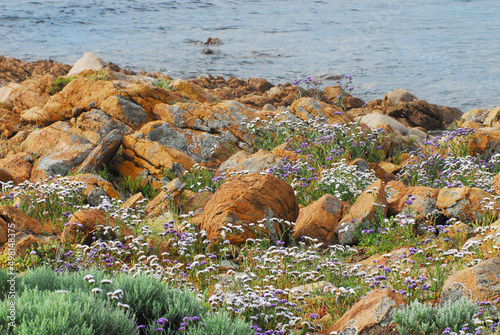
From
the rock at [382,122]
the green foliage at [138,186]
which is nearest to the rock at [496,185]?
the green foliage at [138,186]

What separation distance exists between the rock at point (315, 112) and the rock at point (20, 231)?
26.5 ft

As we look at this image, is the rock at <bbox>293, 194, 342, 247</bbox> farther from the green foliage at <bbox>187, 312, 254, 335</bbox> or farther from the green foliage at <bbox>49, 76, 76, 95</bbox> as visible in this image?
the green foliage at <bbox>49, 76, 76, 95</bbox>

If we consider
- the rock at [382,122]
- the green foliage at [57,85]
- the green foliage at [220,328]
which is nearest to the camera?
the green foliage at [220,328]

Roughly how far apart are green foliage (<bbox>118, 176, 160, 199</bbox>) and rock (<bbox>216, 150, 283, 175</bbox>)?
1.58 m

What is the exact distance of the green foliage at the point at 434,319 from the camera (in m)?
4.62

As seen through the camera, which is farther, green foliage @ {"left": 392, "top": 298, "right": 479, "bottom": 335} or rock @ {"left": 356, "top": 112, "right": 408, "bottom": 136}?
rock @ {"left": 356, "top": 112, "right": 408, "bottom": 136}

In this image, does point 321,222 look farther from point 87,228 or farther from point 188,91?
point 188,91

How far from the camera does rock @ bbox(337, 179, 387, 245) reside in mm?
8320

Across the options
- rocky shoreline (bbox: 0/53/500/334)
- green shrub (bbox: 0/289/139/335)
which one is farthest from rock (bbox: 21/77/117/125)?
green shrub (bbox: 0/289/139/335)

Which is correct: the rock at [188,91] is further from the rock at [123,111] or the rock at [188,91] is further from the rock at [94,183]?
the rock at [94,183]

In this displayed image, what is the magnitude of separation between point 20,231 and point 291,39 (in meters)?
36.9

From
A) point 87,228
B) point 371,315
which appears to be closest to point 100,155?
point 87,228

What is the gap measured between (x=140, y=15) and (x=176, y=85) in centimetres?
3637

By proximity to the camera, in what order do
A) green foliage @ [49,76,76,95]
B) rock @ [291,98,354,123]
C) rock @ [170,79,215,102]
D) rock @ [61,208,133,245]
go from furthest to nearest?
green foliage @ [49,76,76,95]
rock @ [170,79,215,102]
rock @ [291,98,354,123]
rock @ [61,208,133,245]
